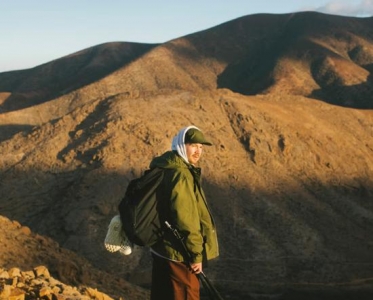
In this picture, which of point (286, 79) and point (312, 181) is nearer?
→ point (312, 181)

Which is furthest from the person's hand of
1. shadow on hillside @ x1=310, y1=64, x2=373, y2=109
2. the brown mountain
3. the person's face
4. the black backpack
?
shadow on hillside @ x1=310, y1=64, x2=373, y2=109

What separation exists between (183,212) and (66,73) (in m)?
64.0

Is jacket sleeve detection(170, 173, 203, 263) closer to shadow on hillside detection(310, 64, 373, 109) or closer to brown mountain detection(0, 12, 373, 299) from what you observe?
brown mountain detection(0, 12, 373, 299)

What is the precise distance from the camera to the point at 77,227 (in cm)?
1714

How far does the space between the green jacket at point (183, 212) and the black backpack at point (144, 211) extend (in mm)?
59

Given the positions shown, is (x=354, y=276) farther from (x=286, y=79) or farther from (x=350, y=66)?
(x=350, y=66)

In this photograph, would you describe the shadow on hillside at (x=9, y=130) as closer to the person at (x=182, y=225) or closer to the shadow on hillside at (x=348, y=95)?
the person at (x=182, y=225)

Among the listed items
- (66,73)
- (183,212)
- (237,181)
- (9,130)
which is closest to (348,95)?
(9,130)

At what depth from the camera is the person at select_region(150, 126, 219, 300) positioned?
4465mm

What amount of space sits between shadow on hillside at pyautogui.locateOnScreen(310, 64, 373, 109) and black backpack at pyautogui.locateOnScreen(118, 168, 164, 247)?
44659mm

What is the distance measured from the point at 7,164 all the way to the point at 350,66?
4184 centimetres

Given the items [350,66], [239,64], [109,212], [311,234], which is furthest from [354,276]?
[239,64]

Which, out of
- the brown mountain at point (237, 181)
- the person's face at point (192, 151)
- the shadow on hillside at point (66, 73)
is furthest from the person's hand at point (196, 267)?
the shadow on hillside at point (66, 73)

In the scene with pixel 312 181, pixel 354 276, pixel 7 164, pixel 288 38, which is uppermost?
pixel 288 38
